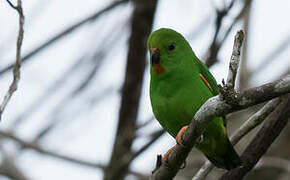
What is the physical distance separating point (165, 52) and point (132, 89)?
97cm

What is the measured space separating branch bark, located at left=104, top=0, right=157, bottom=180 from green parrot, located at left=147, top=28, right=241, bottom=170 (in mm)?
A: 666

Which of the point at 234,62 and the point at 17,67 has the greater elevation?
the point at 17,67

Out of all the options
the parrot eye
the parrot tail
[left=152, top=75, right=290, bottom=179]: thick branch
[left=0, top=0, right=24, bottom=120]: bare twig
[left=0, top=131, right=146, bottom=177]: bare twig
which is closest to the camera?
[left=152, top=75, right=290, bottom=179]: thick branch

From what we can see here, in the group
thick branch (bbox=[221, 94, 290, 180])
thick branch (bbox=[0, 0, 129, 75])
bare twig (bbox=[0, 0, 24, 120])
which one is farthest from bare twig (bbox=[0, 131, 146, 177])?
bare twig (bbox=[0, 0, 24, 120])

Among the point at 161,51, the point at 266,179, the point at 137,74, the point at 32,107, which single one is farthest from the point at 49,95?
the point at 266,179

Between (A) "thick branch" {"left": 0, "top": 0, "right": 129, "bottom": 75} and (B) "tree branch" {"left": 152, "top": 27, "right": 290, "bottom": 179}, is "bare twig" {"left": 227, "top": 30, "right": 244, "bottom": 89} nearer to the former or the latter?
(B) "tree branch" {"left": 152, "top": 27, "right": 290, "bottom": 179}

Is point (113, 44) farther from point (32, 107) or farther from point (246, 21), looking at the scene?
point (246, 21)

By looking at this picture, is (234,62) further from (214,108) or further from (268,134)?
(268,134)

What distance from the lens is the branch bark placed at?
461 cm

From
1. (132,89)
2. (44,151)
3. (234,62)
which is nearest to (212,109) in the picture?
(234,62)

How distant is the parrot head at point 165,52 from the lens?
386cm

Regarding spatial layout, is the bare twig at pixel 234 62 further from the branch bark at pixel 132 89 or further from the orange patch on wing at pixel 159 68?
the branch bark at pixel 132 89

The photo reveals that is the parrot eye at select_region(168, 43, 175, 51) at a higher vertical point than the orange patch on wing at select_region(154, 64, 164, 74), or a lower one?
higher

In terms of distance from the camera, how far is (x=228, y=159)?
12.8ft
